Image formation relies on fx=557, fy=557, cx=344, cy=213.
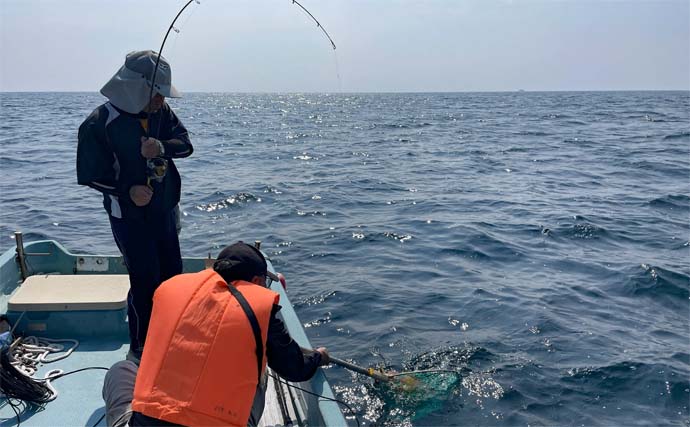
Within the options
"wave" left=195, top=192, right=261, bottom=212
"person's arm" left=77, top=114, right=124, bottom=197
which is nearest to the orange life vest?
"person's arm" left=77, top=114, right=124, bottom=197

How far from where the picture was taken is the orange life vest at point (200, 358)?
2.30 meters

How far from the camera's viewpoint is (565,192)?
14.4m

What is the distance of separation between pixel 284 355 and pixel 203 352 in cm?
53

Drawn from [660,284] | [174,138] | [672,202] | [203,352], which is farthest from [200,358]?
[672,202]

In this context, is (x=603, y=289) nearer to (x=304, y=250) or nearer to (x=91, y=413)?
(x=304, y=250)

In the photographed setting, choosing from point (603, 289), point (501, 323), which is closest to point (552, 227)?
point (603, 289)

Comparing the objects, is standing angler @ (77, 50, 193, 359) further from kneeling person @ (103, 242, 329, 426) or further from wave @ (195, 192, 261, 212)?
wave @ (195, 192, 261, 212)

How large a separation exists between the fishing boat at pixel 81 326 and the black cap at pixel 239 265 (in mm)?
1016

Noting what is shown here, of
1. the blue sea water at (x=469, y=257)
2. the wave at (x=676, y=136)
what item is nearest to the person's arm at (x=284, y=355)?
the blue sea water at (x=469, y=257)

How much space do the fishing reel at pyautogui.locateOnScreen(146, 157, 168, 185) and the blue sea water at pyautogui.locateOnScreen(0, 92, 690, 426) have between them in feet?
9.43

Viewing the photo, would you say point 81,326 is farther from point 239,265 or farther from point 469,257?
point 469,257

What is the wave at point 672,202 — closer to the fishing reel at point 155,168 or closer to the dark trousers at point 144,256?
the dark trousers at point 144,256

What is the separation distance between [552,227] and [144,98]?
925cm

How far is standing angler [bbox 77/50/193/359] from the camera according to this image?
3336 mm
